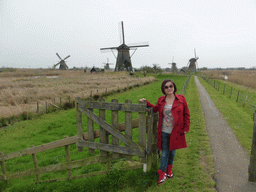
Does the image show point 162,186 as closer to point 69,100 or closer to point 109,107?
point 109,107

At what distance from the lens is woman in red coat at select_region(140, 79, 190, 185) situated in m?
3.25

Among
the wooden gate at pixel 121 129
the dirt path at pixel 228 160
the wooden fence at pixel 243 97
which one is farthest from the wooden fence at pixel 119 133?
the wooden fence at pixel 243 97

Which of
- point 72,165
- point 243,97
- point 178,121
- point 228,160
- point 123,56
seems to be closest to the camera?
point 178,121

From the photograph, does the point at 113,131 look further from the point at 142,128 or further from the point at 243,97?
the point at 243,97

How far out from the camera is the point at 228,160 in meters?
4.30

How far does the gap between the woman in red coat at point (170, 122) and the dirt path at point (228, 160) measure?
1.21m

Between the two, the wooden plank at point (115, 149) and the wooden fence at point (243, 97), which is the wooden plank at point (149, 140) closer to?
the wooden plank at point (115, 149)

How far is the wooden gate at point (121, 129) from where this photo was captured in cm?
327

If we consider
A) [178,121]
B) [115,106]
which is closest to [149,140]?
[178,121]

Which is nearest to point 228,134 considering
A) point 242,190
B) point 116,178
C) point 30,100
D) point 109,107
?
point 242,190

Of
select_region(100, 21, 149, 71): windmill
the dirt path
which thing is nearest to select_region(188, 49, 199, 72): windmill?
select_region(100, 21, 149, 71): windmill

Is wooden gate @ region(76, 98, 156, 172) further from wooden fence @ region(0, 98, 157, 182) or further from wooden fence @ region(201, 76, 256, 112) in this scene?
wooden fence @ region(201, 76, 256, 112)

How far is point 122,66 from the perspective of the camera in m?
43.6

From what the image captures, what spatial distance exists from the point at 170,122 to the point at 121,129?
3.64 ft
